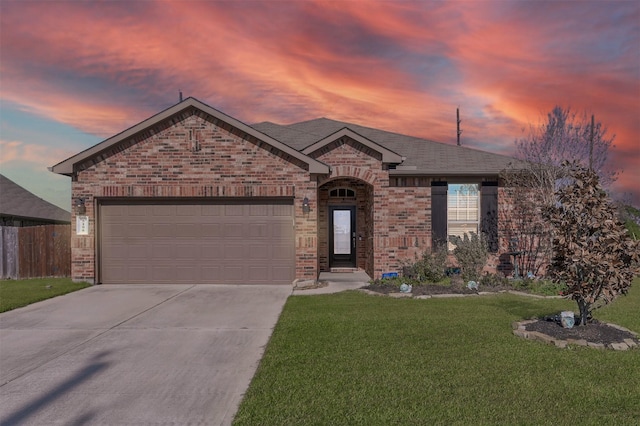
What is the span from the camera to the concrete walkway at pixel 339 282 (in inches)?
456

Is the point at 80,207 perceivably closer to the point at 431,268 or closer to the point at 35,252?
the point at 35,252

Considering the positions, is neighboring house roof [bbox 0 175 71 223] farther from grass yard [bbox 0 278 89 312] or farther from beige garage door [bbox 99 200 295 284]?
beige garage door [bbox 99 200 295 284]

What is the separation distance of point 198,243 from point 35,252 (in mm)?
6625

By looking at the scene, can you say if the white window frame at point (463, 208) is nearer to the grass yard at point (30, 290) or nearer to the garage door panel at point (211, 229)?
the garage door panel at point (211, 229)

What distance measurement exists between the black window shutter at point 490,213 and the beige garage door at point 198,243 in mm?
6309

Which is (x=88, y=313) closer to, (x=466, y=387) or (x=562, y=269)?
(x=466, y=387)

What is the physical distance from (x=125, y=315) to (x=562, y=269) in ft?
26.9

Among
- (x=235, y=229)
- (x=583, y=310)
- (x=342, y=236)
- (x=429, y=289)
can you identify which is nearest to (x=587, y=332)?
(x=583, y=310)

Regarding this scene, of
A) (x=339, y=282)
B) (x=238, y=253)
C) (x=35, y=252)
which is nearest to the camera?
(x=238, y=253)

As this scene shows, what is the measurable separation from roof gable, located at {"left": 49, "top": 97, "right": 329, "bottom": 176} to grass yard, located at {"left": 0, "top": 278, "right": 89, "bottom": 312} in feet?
11.1

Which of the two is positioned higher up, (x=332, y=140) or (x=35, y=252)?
(x=332, y=140)

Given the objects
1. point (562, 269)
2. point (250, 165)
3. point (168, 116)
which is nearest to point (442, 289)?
point (562, 269)

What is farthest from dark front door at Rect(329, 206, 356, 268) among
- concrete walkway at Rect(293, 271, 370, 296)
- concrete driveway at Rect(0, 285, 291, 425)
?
concrete driveway at Rect(0, 285, 291, 425)

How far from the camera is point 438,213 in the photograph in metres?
13.9
